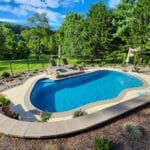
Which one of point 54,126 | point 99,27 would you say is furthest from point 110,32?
point 54,126

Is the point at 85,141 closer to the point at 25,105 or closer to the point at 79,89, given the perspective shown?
the point at 25,105

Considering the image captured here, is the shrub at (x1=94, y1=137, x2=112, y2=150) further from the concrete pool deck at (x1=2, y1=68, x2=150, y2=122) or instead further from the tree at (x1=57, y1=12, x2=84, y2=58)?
the tree at (x1=57, y1=12, x2=84, y2=58)

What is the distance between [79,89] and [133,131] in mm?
9482

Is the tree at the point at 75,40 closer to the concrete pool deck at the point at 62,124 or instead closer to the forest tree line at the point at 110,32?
the forest tree line at the point at 110,32

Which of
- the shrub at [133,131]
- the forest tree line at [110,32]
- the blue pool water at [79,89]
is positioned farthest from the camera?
the forest tree line at [110,32]

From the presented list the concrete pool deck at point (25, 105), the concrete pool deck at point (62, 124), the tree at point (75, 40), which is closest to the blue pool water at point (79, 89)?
the concrete pool deck at point (25, 105)

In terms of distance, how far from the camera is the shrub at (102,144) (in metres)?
5.04

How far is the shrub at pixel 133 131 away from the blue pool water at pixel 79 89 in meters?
5.65

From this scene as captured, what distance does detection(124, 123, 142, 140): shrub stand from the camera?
5734 mm

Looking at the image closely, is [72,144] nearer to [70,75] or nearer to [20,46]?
[70,75]

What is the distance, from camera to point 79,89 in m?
15.2

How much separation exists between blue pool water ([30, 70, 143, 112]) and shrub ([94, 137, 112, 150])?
596 centimetres

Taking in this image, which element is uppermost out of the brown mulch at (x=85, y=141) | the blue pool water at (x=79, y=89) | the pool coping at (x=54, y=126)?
the pool coping at (x=54, y=126)

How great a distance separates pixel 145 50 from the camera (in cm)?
2253
